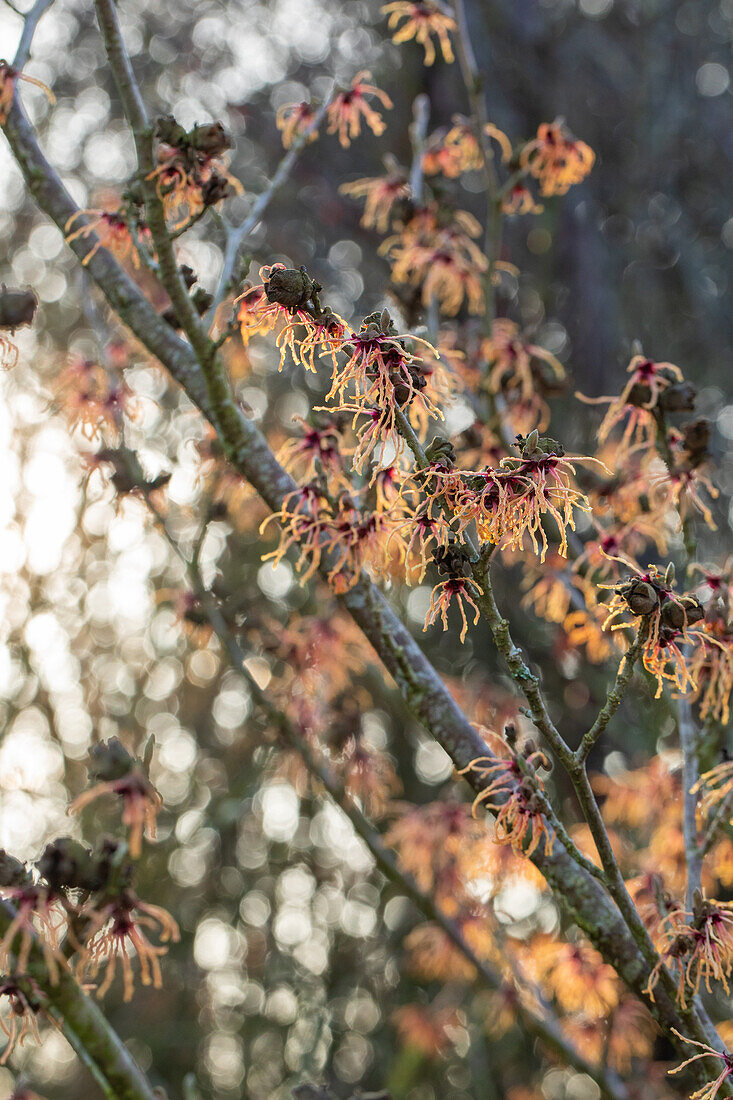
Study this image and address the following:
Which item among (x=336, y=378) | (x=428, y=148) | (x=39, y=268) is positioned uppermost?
(x=39, y=268)

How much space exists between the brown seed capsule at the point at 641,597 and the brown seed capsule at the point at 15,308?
1320mm

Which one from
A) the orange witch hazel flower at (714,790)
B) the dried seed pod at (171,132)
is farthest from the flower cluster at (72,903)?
the dried seed pod at (171,132)

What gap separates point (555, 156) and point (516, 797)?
2.06 meters

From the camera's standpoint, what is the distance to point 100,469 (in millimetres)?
2699

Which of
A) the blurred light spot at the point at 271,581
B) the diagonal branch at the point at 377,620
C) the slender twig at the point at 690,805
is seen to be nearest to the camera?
the diagonal branch at the point at 377,620

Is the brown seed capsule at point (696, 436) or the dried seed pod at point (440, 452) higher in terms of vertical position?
the dried seed pod at point (440, 452)

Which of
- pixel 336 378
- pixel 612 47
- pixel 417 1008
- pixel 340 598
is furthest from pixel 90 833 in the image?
pixel 612 47

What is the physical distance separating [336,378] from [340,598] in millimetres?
635

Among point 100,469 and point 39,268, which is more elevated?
point 39,268

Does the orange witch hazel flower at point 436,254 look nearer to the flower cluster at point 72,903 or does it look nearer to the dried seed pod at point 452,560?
the dried seed pod at point 452,560

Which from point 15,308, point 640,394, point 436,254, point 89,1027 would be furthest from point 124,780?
point 436,254

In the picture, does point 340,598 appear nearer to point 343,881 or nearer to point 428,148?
point 428,148

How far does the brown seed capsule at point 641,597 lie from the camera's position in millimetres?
1399

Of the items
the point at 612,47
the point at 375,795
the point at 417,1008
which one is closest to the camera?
the point at 375,795
